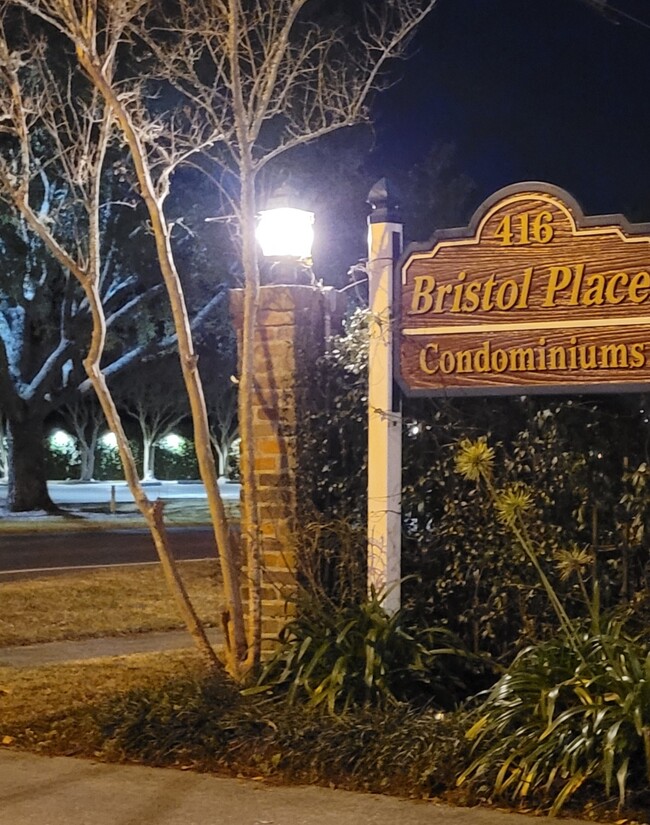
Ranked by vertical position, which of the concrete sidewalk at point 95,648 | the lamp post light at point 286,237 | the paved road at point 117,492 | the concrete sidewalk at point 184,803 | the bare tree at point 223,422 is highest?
the bare tree at point 223,422

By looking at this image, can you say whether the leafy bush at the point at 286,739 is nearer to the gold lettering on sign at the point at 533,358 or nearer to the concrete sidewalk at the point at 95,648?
the gold lettering on sign at the point at 533,358

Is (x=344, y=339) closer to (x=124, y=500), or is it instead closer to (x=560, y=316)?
(x=560, y=316)

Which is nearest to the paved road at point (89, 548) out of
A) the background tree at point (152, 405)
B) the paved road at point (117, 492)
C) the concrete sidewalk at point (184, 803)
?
the concrete sidewalk at point (184, 803)

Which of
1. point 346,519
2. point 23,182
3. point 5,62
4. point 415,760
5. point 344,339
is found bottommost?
point 415,760

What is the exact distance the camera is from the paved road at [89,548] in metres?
18.5

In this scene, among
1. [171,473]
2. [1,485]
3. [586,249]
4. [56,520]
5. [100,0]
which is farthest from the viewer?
[171,473]

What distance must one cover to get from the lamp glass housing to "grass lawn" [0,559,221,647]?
183 inches

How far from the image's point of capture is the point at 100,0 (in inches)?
339

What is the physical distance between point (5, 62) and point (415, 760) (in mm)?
5261

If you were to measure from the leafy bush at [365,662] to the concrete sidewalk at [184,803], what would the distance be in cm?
84

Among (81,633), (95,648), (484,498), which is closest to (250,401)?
(484,498)

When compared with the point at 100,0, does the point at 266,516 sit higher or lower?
lower

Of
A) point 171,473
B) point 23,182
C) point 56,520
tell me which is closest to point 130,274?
point 56,520

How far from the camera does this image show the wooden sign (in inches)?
279
